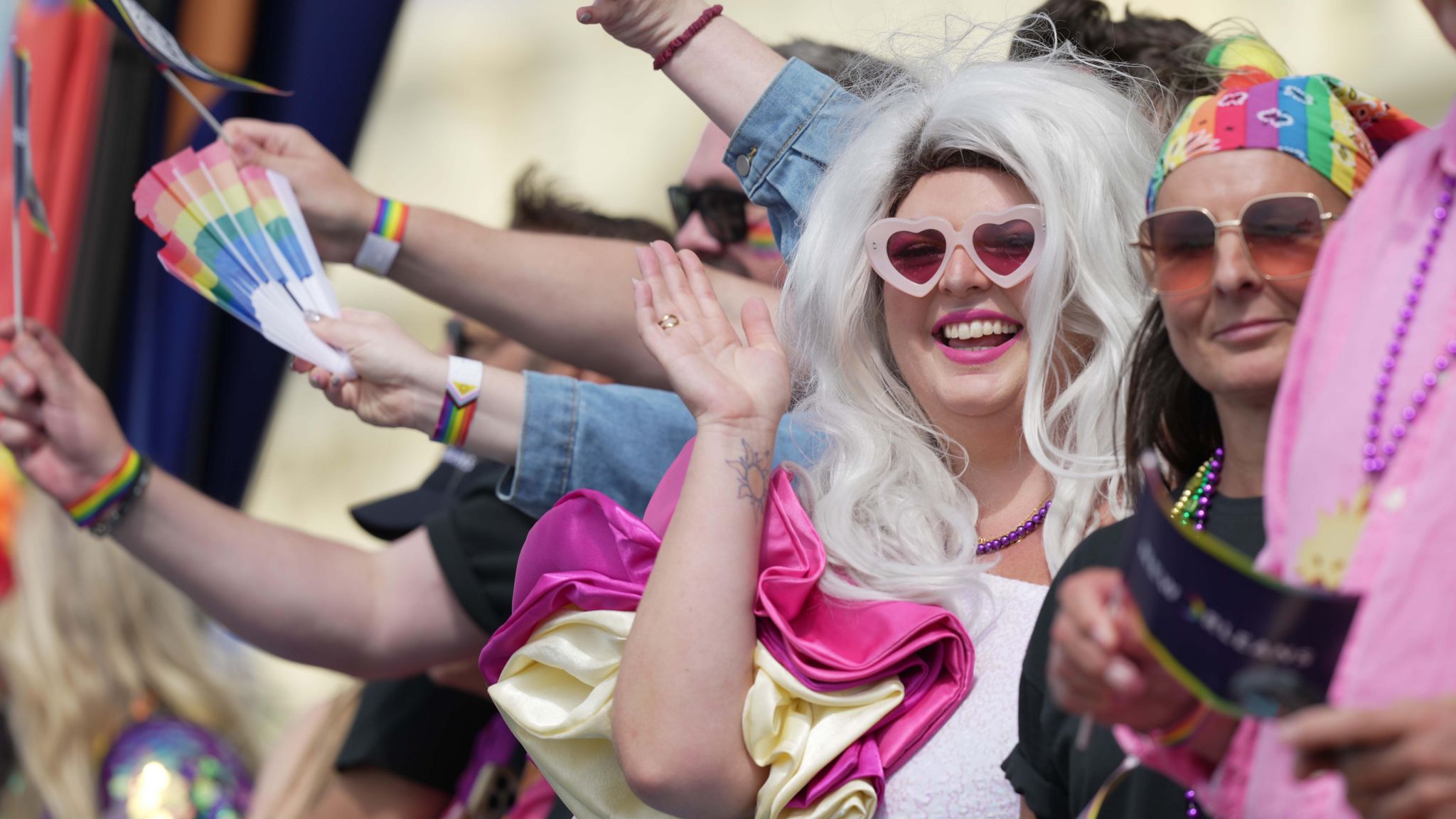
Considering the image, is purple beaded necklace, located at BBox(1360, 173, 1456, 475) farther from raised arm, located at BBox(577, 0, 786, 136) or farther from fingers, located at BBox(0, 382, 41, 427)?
fingers, located at BBox(0, 382, 41, 427)

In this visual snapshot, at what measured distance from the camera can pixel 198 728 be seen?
2.72 metres

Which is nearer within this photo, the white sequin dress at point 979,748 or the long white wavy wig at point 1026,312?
the white sequin dress at point 979,748

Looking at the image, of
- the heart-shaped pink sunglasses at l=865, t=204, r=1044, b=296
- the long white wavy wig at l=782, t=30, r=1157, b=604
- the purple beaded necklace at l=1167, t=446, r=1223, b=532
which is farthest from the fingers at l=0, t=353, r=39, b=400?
the purple beaded necklace at l=1167, t=446, r=1223, b=532

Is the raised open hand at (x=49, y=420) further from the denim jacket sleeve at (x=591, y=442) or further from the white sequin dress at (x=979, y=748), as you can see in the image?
the white sequin dress at (x=979, y=748)

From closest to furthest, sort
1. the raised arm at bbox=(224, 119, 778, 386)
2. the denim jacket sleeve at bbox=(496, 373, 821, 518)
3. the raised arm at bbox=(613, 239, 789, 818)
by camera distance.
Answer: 1. the raised arm at bbox=(613, 239, 789, 818)
2. the denim jacket sleeve at bbox=(496, 373, 821, 518)
3. the raised arm at bbox=(224, 119, 778, 386)

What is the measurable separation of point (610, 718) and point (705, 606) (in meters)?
0.17

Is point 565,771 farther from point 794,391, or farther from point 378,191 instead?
point 378,191

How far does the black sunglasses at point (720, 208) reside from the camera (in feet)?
8.53

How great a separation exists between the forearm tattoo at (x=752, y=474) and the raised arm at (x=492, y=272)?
2.30 feet

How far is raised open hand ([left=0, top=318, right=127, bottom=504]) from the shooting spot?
6.95 feet

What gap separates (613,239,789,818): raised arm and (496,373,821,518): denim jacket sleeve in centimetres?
41

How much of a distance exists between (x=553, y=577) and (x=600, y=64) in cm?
263

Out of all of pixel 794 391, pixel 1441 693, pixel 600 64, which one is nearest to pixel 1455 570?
pixel 1441 693

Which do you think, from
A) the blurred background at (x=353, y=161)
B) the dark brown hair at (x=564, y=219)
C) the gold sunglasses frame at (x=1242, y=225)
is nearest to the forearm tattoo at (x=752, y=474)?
the gold sunglasses frame at (x=1242, y=225)
